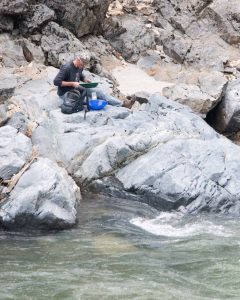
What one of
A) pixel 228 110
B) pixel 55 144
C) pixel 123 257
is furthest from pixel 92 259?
pixel 228 110

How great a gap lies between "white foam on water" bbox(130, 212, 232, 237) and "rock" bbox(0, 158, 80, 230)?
4.39 feet

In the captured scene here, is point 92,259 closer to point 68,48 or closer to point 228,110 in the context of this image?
point 228,110

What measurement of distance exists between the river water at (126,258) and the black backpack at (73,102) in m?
2.97

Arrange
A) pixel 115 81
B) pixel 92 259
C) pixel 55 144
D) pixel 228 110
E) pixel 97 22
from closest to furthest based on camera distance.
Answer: pixel 92 259 → pixel 55 144 → pixel 228 110 → pixel 115 81 → pixel 97 22

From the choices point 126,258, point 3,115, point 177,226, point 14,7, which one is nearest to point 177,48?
point 14,7

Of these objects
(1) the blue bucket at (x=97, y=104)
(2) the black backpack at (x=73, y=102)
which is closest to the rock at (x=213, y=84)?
(1) the blue bucket at (x=97, y=104)

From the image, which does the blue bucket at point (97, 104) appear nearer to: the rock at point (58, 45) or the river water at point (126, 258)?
the river water at point (126, 258)

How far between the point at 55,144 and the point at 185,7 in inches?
520

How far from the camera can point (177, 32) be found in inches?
853

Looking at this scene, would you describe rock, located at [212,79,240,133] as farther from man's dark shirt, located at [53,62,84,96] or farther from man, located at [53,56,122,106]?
man's dark shirt, located at [53,62,84,96]

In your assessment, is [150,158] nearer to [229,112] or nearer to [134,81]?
[229,112]

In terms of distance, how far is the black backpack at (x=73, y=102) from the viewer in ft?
39.8

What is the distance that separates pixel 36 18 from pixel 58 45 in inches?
52.9

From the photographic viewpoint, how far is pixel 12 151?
10078 mm
